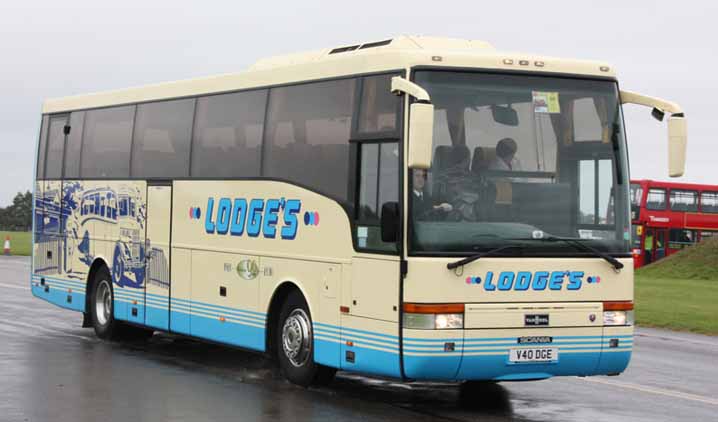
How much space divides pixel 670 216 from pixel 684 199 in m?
1.11

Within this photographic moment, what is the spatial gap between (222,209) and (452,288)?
442 cm

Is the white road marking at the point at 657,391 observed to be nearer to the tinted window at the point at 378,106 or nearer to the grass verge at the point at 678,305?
the tinted window at the point at 378,106

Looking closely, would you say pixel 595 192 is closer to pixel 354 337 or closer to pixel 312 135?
pixel 354 337

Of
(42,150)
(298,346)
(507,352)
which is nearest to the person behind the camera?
(507,352)

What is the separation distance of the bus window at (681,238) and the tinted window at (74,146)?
4118cm

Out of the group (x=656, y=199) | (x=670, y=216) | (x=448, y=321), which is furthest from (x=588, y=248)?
(x=670, y=216)

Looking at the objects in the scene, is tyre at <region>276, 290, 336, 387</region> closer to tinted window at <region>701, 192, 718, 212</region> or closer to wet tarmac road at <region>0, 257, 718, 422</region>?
wet tarmac road at <region>0, 257, 718, 422</region>

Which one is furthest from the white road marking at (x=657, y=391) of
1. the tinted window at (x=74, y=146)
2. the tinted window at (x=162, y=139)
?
the tinted window at (x=74, y=146)

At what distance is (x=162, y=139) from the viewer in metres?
16.7

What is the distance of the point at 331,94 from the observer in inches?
511

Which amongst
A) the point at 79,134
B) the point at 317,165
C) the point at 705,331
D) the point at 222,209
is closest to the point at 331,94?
the point at 317,165

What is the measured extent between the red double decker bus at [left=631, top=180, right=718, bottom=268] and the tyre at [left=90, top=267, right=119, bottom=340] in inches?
1580

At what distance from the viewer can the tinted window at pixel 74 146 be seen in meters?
19.1

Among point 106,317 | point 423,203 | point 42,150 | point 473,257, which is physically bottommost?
point 106,317
